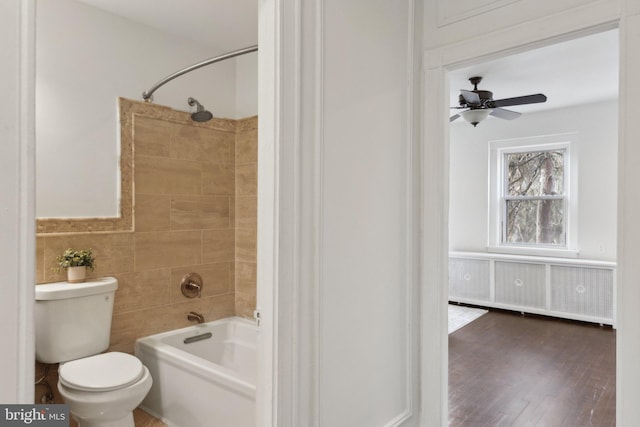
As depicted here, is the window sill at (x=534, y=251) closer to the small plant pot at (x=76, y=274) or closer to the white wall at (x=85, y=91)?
the white wall at (x=85, y=91)

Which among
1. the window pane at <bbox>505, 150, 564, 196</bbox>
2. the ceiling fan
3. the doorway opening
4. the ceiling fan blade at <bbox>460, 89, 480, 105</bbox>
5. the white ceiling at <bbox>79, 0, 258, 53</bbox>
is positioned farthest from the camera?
the window pane at <bbox>505, 150, 564, 196</bbox>

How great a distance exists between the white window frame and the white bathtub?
3841mm

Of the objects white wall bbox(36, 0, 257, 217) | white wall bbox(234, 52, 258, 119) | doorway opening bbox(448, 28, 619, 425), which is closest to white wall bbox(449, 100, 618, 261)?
doorway opening bbox(448, 28, 619, 425)

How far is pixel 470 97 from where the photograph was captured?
10.8ft

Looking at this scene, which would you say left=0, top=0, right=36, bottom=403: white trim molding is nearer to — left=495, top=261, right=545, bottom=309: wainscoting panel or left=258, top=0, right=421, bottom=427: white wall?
left=258, top=0, right=421, bottom=427: white wall

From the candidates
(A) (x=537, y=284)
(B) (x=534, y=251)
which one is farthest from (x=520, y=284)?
(B) (x=534, y=251)

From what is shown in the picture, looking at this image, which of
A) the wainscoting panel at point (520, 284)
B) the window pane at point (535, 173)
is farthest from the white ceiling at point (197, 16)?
the wainscoting panel at point (520, 284)

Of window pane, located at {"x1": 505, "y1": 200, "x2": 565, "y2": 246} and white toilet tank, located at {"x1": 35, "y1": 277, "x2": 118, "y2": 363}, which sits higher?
window pane, located at {"x1": 505, "y1": 200, "x2": 565, "y2": 246}

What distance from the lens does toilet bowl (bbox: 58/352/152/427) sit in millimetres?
1951

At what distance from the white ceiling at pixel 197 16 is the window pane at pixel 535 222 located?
416 cm

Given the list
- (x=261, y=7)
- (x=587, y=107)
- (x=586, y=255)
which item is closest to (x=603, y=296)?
(x=586, y=255)

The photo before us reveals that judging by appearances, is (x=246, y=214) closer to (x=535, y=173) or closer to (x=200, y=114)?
(x=200, y=114)

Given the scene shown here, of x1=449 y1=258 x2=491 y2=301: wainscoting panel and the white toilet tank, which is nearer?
the white toilet tank

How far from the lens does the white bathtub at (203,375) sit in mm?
2104
